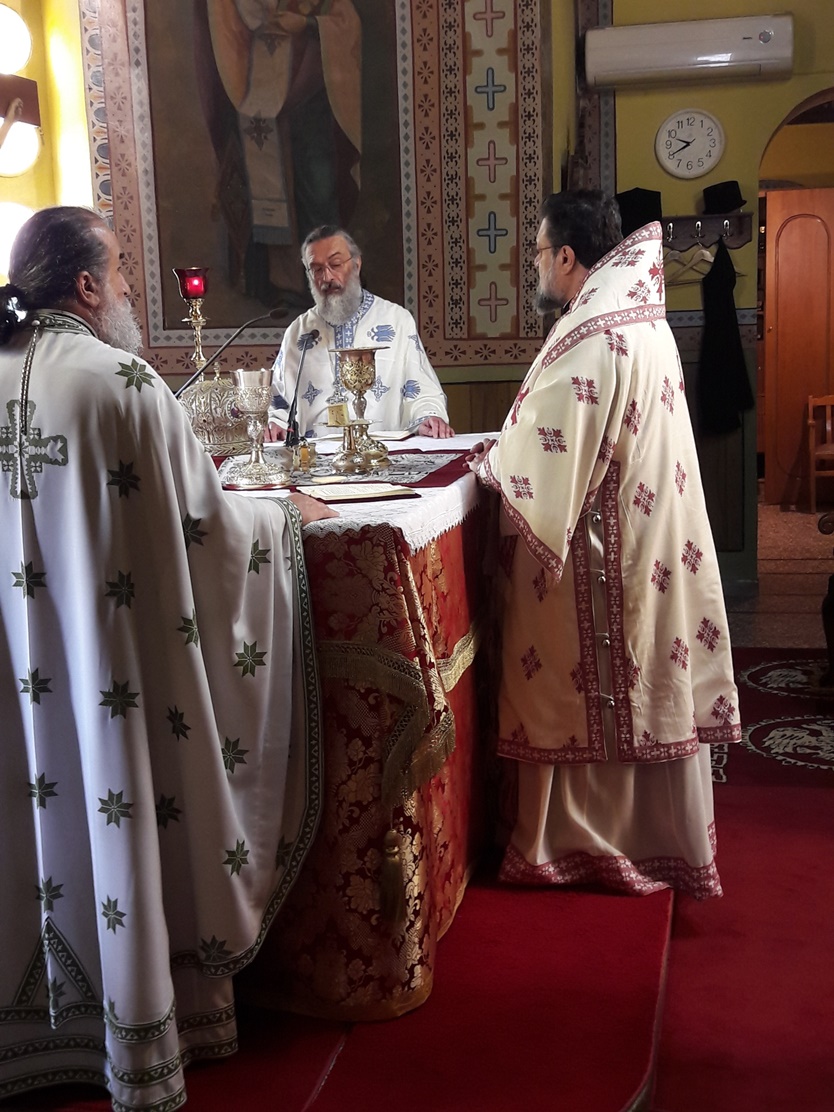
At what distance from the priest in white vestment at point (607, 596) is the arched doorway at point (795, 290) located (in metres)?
7.92

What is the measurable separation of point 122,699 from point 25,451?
1.51ft

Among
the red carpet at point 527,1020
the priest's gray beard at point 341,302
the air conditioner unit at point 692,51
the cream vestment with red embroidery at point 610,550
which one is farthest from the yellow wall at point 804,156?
the red carpet at point 527,1020

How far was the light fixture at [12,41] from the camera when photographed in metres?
5.51

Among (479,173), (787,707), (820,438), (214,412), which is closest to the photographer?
(214,412)

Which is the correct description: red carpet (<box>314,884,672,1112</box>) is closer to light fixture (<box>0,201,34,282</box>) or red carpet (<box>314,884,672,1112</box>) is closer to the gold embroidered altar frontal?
the gold embroidered altar frontal

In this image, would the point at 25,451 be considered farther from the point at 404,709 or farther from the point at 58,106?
the point at 58,106

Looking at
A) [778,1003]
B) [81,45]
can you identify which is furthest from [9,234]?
[778,1003]

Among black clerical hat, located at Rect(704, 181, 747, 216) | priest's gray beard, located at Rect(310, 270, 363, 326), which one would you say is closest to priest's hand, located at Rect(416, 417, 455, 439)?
priest's gray beard, located at Rect(310, 270, 363, 326)

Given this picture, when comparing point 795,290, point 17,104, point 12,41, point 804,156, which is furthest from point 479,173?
point 804,156

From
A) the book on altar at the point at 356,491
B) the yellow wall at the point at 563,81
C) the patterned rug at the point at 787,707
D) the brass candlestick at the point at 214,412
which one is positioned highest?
the yellow wall at the point at 563,81

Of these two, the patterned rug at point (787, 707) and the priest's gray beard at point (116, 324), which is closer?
the priest's gray beard at point (116, 324)

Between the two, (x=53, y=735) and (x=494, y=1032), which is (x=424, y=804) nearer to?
(x=494, y=1032)

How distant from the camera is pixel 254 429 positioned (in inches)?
121

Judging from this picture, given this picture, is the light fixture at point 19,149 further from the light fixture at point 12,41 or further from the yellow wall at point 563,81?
the yellow wall at point 563,81
